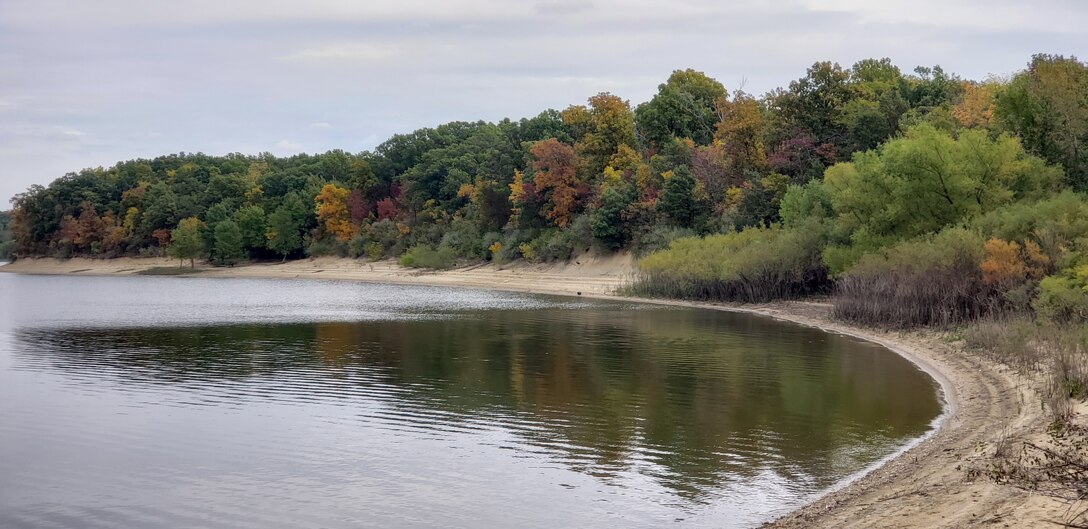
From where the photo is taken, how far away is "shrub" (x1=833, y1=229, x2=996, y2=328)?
33.8 m

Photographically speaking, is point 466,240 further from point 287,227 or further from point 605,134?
point 287,227

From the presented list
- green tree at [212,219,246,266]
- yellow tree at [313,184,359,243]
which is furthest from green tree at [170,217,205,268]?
yellow tree at [313,184,359,243]

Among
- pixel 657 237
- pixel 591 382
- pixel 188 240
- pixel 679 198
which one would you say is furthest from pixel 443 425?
pixel 188 240

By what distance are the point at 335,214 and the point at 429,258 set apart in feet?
72.7

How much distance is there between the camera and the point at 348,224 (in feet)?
349

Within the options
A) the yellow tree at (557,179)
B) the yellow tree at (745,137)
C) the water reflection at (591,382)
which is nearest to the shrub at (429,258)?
the yellow tree at (557,179)

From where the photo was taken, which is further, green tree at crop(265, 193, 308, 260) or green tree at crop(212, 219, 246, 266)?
green tree at crop(212, 219, 246, 266)

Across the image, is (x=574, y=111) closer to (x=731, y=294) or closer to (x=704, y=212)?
(x=704, y=212)

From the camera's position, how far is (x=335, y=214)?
107 metres

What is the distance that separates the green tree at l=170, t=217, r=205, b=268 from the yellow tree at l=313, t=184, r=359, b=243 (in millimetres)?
14628

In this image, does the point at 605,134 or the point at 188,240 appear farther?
the point at 188,240

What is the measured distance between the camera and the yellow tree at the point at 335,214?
105250 mm

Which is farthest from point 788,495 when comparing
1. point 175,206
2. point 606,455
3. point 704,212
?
point 175,206

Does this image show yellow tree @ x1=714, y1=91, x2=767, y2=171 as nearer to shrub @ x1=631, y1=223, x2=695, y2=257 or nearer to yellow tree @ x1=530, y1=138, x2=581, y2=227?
shrub @ x1=631, y1=223, x2=695, y2=257
